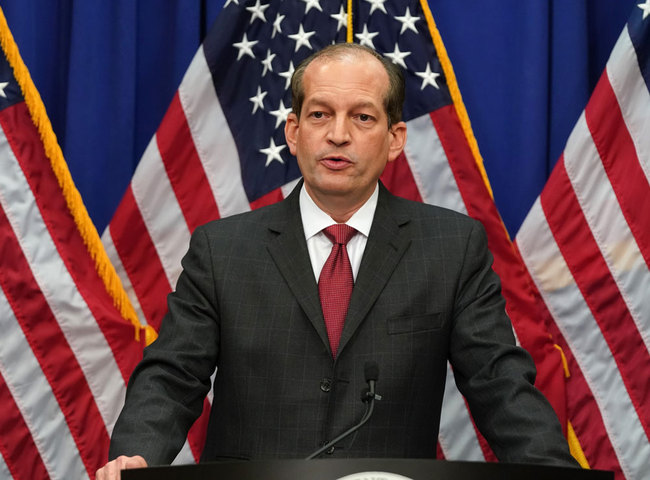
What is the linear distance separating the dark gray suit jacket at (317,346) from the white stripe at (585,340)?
1.02 m

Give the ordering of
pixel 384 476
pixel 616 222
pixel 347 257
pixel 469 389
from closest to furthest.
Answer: pixel 384 476 < pixel 469 389 < pixel 347 257 < pixel 616 222

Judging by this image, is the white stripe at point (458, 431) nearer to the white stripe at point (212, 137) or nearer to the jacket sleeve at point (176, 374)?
the white stripe at point (212, 137)

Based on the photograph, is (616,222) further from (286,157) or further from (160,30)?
(160,30)

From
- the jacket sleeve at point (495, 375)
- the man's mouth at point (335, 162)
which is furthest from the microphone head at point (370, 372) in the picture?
the man's mouth at point (335, 162)

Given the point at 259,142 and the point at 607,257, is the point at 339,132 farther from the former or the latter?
the point at 607,257

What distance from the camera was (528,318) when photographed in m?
3.11

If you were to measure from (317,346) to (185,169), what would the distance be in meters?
1.37

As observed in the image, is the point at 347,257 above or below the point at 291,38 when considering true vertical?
below

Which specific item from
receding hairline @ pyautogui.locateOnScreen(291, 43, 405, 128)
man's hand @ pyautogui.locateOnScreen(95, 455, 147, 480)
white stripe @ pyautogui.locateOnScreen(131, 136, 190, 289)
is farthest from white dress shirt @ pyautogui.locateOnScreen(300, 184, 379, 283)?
white stripe @ pyautogui.locateOnScreen(131, 136, 190, 289)

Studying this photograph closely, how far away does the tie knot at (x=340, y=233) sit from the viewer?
2.20 meters

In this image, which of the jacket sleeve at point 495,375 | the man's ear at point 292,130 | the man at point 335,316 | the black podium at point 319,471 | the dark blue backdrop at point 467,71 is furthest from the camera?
the dark blue backdrop at point 467,71

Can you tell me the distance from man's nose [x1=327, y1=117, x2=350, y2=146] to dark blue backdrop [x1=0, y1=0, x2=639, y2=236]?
1.42m

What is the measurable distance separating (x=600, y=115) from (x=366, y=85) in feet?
4.10

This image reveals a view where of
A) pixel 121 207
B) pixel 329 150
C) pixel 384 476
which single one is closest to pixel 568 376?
pixel 329 150
